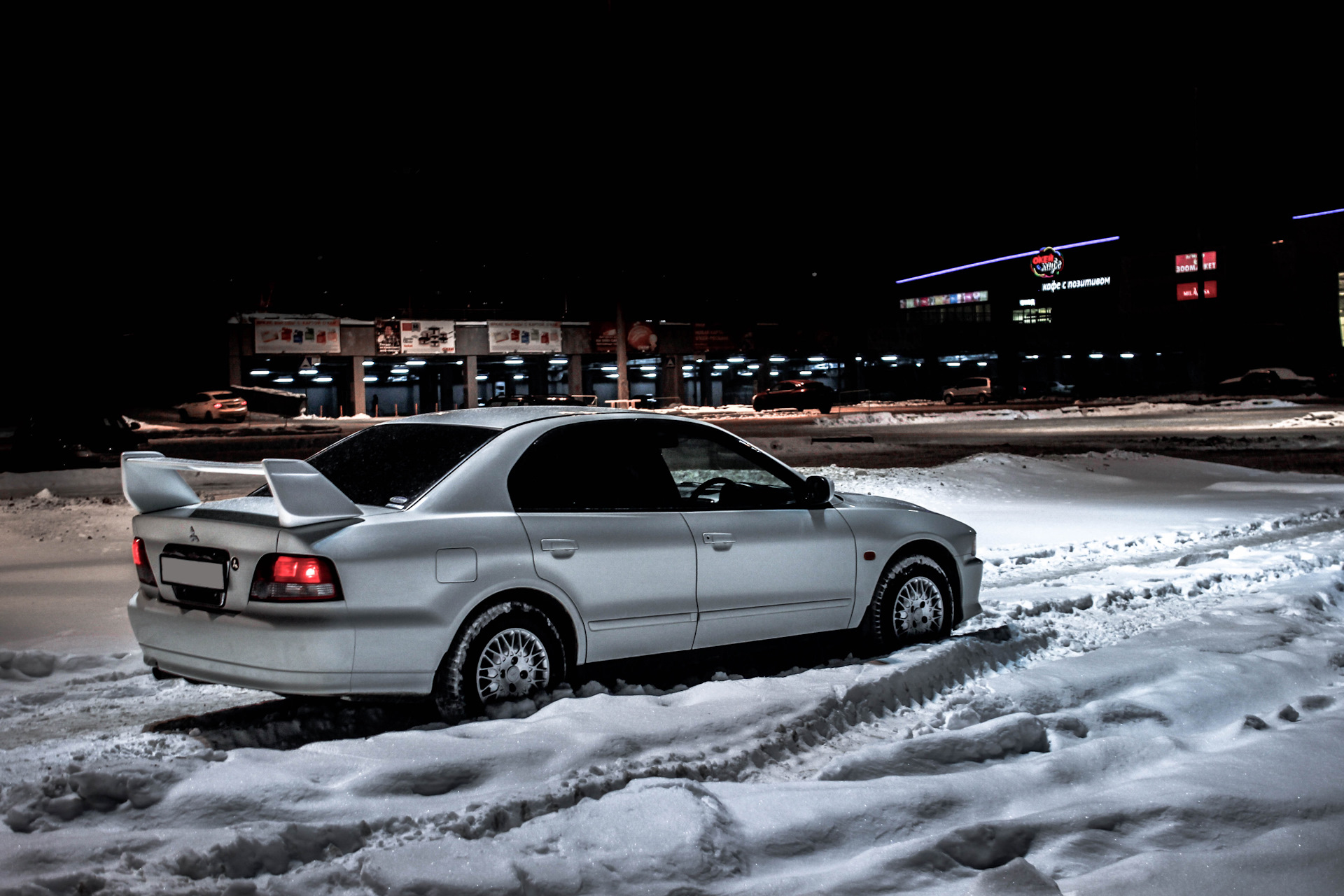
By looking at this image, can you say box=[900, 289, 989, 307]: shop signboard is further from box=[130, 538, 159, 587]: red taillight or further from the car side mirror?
box=[130, 538, 159, 587]: red taillight

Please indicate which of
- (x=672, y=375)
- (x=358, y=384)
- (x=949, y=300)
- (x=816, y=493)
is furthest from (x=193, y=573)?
(x=949, y=300)

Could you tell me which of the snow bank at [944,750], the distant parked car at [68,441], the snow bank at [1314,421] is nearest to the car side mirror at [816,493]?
the snow bank at [944,750]

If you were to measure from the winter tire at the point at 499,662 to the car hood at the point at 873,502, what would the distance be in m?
2.22

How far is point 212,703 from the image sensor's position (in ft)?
18.1

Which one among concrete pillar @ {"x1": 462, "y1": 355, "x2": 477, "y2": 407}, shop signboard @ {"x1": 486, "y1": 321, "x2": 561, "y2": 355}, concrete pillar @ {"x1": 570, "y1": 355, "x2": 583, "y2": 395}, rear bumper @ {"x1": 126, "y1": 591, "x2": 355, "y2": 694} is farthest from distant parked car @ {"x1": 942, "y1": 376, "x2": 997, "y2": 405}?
rear bumper @ {"x1": 126, "y1": 591, "x2": 355, "y2": 694}

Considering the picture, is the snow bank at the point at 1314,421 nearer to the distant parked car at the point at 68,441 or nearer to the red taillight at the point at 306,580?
the distant parked car at the point at 68,441

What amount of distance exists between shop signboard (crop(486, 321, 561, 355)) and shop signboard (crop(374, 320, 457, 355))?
2.22m

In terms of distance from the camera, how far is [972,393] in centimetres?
5856

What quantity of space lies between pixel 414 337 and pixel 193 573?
48.5 meters

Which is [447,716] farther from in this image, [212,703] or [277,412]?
[277,412]

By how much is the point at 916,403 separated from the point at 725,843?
180ft

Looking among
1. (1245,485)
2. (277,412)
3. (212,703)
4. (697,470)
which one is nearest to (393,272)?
(277,412)

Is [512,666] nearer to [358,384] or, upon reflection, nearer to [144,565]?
[144,565]

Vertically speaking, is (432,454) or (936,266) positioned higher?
(936,266)
